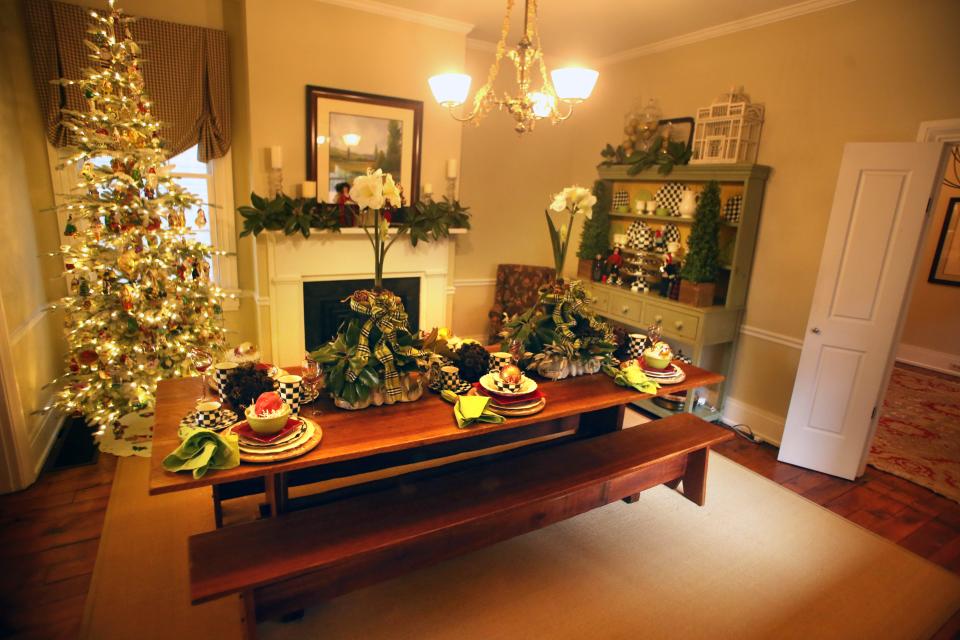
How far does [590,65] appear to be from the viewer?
5.07m

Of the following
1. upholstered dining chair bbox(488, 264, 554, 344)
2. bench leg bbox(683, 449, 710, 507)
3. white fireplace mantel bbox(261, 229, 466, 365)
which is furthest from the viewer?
upholstered dining chair bbox(488, 264, 554, 344)

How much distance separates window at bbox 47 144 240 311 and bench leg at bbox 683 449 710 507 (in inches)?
129

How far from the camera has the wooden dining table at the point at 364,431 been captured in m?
1.61

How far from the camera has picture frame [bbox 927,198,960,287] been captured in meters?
5.52

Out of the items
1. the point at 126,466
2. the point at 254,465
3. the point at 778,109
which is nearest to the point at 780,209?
the point at 778,109

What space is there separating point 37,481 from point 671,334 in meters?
4.11

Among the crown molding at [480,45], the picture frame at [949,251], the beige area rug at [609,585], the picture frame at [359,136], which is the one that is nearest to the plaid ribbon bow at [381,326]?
the beige area rug at [609,585]

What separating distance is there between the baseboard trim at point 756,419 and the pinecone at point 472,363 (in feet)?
8.61

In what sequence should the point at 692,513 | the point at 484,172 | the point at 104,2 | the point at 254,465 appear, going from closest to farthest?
the point at 254,465
the point at 692,513
the point at 104,2
the point at 484,172

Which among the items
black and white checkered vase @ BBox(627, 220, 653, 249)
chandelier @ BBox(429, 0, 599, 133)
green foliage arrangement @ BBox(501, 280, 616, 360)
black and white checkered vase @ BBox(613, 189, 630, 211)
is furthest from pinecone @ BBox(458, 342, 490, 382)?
black and white checkered vase @ BBox(613, 189, 630, 211)

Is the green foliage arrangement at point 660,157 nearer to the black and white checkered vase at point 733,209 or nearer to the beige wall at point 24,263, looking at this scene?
the black and white checkered vase at point 733,209

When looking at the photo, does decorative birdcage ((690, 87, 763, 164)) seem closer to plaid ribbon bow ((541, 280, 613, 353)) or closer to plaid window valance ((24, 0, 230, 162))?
plaid ribbon bow ((541, 280, 613, 353))

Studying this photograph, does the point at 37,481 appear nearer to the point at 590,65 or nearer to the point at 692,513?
the point at 692,513

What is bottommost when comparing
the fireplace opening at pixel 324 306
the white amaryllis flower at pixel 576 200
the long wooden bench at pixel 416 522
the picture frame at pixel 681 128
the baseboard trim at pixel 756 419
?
the baseboard trim at pixel 756 419
